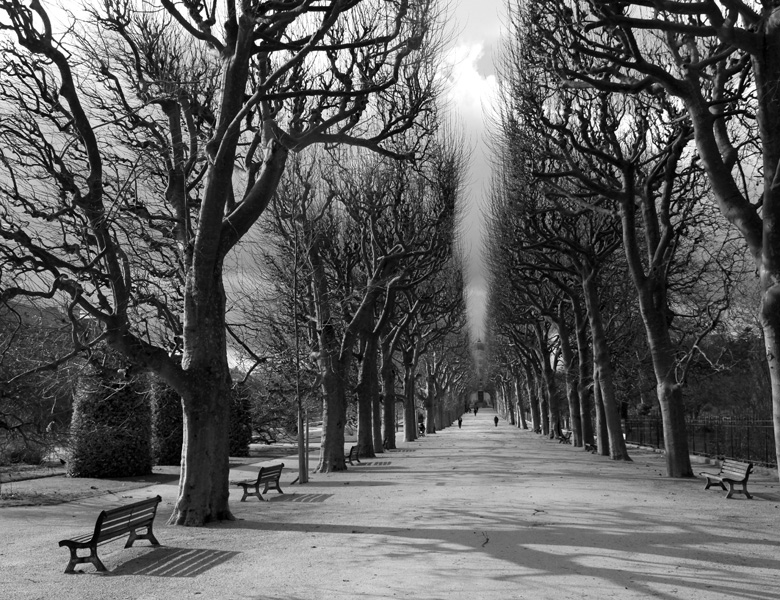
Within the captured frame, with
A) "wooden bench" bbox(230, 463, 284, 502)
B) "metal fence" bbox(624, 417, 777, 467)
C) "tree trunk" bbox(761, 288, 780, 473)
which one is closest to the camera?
"tree trunk" bbox(761, 288, 780, 473)

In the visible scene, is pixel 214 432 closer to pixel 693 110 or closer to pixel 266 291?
pixel 693 110

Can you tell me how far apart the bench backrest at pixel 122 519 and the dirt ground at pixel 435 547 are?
39 centimetres

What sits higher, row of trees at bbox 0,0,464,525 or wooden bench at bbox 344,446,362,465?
row of trees at bbox 0,0,464,525

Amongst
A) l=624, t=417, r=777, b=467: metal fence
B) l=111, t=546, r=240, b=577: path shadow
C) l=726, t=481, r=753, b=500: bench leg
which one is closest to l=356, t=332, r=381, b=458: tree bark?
l=624, t=417, r=777, b=467: metal fence

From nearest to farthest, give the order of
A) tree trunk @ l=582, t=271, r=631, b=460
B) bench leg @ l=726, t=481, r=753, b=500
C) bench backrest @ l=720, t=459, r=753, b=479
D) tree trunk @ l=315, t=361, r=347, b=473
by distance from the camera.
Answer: bench leg @ l=726, t=481, r=753, b=500 < bench backrest @ l=720, t=459, r=753, b=479 < tree trunk @ l=315, t=361, r=347, b=473 < tree trunk @ l=582, t=271, r=631, b=460

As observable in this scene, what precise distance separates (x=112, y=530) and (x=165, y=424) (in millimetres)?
16663

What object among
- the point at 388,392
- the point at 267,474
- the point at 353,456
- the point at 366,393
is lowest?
the point at 267,474

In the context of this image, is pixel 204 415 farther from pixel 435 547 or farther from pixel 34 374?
pixel 435 547

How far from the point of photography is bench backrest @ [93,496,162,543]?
808 cm

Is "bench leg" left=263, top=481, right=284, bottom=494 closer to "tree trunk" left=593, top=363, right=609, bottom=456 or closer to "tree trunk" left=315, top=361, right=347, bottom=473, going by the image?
"tree trunk" left=315, top=361, right=347, bottom=473

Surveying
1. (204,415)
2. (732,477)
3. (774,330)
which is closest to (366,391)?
(732,477)

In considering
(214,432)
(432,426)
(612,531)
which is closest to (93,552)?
(214,432)

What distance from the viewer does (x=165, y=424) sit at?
24375 mm

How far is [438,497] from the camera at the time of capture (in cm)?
1466
